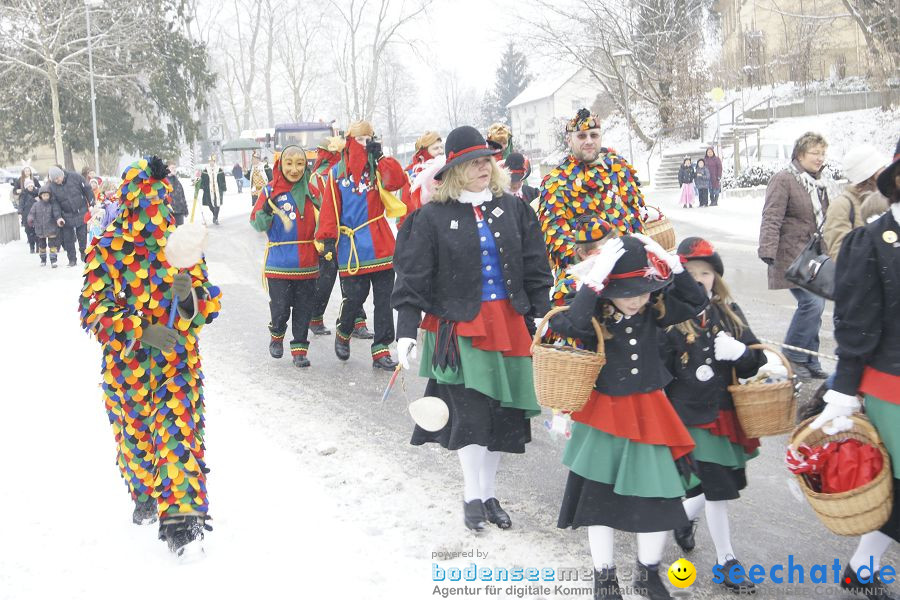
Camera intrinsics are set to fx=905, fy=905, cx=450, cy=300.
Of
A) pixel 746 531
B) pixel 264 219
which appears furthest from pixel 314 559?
pixel 264 219

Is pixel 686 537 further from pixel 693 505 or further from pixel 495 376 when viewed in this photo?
pixel 495 376

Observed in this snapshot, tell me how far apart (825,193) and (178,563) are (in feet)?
18.8

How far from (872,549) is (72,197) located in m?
16.2

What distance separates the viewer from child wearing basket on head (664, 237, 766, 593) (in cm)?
408

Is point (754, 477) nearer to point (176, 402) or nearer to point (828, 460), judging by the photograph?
point (828, 460)

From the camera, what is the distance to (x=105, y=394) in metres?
4.58

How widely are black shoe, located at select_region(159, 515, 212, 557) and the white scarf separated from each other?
5270 mm

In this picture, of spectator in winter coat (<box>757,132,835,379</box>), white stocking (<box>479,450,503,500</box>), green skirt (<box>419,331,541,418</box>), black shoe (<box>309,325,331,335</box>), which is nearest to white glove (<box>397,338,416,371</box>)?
green skirt (<box>419,331,541,418</box>)

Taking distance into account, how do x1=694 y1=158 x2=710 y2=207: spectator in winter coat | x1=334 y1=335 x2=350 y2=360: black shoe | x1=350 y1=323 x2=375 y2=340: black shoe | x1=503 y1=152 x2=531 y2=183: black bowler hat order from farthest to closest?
x1=694 y1=158 x2=710 y2=207: spectator in winter coat → x1=350 y1=323 x2=375 y2=340: black shoe → x1=503 y1=152 x2=531 y2=183: black bowler hat → x1=334 y1=335 x2=350 y2=360: black shoe

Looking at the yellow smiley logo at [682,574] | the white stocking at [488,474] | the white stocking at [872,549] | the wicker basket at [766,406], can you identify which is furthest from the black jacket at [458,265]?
the white stocking at [872,549]

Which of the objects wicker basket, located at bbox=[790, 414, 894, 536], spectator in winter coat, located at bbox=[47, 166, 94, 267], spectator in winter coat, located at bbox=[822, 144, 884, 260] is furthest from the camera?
spectator in winter coat, located at bbox=[47, 166, 94, 267]

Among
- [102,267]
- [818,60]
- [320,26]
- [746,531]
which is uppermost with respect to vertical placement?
[320,26]

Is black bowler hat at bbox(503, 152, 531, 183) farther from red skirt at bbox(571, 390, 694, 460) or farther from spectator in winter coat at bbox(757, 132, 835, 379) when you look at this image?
red skirt at bbox(571, 390, 694, 460)

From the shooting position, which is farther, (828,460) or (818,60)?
(818,60)
